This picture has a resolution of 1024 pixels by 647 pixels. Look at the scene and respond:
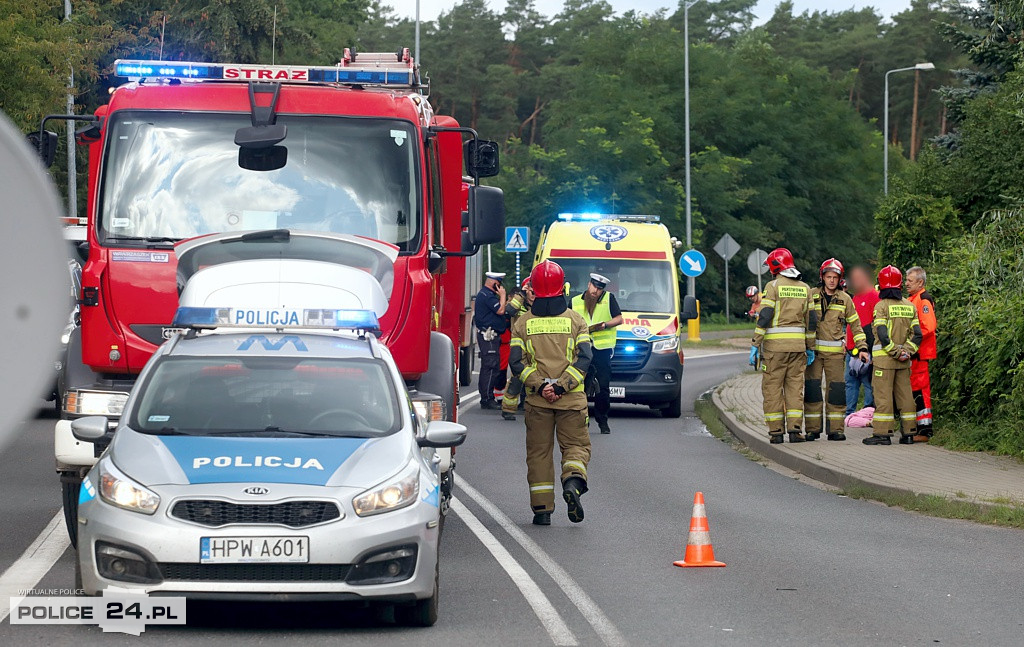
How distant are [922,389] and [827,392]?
1069 mm

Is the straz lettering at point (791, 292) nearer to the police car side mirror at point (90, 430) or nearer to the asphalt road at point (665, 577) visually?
the asphalt road at point (665, 577)

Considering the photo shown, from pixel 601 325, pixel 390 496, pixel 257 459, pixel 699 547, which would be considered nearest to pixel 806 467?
pixel 601 325

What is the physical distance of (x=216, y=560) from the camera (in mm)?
7133

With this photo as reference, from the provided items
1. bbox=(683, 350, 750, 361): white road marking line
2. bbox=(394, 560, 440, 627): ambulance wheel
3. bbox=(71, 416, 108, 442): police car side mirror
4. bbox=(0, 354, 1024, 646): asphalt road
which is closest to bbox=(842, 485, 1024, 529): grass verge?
bbox=(0, 354, 1024, 646): asphalt road

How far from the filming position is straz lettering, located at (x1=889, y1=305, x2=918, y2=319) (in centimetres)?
1677

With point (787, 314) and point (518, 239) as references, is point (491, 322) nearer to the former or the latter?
point (787, 314)

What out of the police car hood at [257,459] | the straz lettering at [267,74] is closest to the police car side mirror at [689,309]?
the straz lettering at [267,74]

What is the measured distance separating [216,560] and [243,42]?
38.4 meters

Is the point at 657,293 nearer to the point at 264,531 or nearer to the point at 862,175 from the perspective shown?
the point at 264,531

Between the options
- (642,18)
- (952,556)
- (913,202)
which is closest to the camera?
(952,556)

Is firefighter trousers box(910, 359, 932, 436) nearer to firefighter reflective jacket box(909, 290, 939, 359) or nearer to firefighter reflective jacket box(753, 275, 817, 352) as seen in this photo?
Answer: firefighter reflective jacket box(909, 290, 939, 359)

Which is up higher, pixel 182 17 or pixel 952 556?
pixel 182 17

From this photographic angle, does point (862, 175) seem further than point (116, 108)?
Yes

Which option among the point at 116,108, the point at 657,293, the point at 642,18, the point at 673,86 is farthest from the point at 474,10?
the point at 116,108
